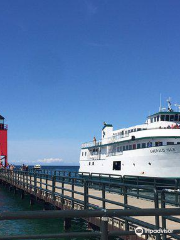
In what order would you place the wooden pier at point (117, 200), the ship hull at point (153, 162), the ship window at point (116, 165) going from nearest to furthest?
the wooden pier at point (117, 200) < the ship hull at point (153, 162) < the ship window at point (116, 165)

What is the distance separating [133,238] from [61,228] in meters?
7.38

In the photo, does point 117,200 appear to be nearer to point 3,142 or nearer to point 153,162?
point 153,162

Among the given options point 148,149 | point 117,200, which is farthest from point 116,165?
point 117,200

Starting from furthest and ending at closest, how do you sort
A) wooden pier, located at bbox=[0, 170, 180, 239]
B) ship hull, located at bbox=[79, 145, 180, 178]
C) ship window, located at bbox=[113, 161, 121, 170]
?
ship window, located at bbox=[113, 161, 121, 170]
ship hull, located at bbox=[79, 145, 180, 178]
wooden pier, located at bbox=[0, 170, 180, 239]

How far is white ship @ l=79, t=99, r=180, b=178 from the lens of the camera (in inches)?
1300

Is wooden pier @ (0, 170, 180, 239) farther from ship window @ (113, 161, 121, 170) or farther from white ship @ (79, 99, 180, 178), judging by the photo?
ship window @ (113, 161, 121, 170)

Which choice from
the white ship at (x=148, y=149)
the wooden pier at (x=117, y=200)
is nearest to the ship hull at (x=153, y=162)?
the white ship at (x=148, y=149)

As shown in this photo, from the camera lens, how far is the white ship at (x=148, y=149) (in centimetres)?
3303

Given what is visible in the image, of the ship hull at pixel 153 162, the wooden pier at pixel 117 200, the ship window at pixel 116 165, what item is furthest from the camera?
the ship window at pixel 116 165

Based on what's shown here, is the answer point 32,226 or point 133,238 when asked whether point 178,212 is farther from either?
point 32,226

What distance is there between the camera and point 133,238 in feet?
30.7

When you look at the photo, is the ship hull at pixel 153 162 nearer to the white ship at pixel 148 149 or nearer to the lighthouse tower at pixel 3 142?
the white ship at pixel 148 149

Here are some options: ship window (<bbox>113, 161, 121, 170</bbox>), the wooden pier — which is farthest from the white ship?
the wooden pier

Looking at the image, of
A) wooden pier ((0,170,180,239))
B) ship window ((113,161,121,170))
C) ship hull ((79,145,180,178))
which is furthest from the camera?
ship window ((113,161,121,170))
